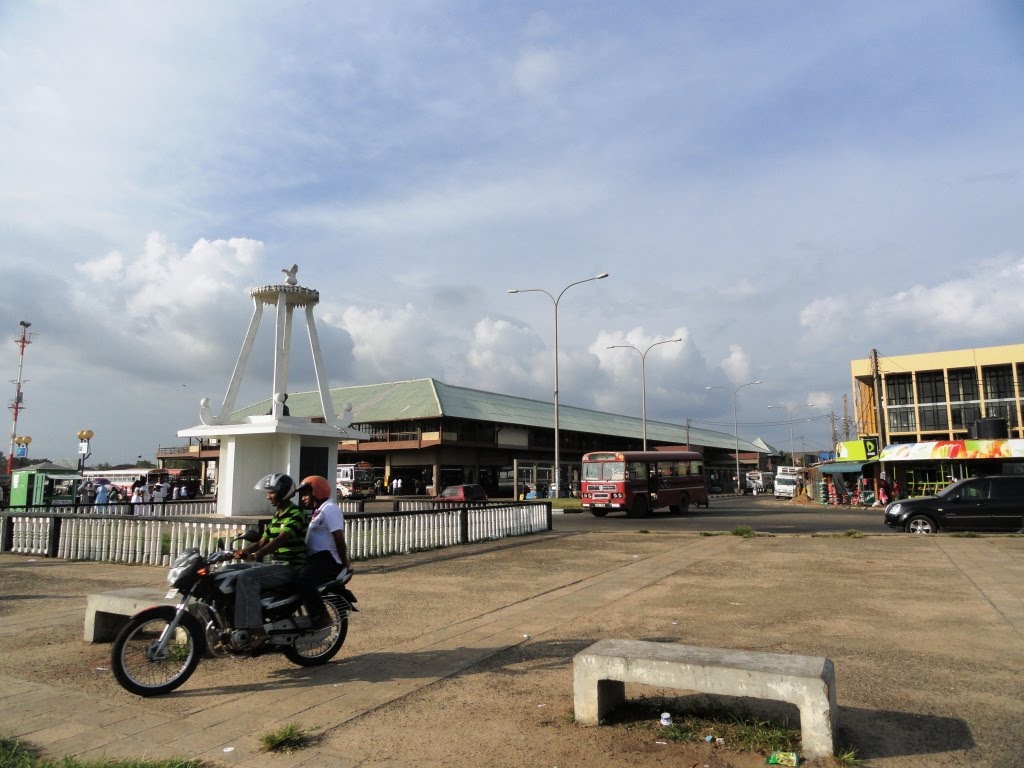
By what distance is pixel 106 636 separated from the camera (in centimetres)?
702

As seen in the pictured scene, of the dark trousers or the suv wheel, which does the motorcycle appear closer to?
the dark trousers

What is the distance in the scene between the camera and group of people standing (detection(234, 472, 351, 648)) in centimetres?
592

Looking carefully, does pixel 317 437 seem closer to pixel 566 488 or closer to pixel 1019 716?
pixel 1019 716

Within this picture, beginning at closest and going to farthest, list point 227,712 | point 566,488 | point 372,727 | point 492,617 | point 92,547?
point 372,727, point 227,712, point 492,617, point 92,547, point 566,488

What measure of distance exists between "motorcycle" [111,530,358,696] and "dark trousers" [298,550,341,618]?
0.24 ft

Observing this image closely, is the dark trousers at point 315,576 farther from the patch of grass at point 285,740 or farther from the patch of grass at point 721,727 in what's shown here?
the patch of grass at point 721,727

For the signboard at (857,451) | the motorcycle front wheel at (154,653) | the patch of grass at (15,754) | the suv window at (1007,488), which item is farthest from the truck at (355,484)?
the patch of grass at (15,754)

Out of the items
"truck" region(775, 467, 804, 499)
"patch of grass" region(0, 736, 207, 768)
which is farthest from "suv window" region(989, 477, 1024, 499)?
"truck" region(775, 467, 804, 499)

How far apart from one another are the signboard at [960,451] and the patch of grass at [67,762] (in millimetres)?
37299

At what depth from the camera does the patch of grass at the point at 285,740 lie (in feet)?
14.2

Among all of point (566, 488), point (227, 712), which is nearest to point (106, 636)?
point (227, 712)

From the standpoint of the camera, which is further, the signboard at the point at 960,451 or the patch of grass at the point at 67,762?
the signboard at the point at 960,451

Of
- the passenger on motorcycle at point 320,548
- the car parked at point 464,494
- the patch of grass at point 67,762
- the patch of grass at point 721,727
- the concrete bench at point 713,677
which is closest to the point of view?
the patch of grass at point 67,762

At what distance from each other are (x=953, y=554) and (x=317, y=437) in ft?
49.1
